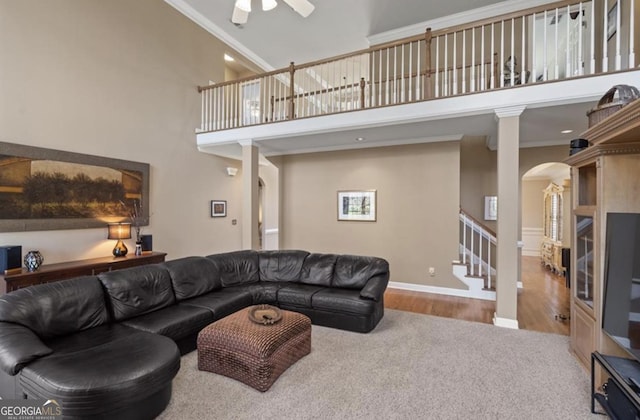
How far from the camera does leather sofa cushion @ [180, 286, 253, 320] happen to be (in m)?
3.17

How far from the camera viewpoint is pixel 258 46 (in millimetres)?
7016

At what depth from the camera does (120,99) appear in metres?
4.59

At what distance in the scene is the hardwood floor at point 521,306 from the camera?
383cm

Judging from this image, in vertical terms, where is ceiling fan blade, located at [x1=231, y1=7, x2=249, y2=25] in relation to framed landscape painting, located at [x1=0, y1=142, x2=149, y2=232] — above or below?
above

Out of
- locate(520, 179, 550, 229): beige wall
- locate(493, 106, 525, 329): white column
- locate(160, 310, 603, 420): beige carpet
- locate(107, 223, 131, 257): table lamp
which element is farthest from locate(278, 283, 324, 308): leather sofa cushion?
locate(520, 179, 550, 229): beige wall

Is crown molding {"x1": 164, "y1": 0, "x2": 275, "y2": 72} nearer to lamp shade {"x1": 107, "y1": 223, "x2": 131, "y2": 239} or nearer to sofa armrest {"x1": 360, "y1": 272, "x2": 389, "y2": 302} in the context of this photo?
lamp shade {"x1": 107, "y1": 223, "x2": 131, "y2": 239}

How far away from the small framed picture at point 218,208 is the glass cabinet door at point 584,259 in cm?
574

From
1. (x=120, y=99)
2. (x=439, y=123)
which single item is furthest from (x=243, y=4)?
(x=439, y=123)

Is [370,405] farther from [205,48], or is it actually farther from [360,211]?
[205,48]

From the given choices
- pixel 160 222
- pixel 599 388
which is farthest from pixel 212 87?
pixel 599 388

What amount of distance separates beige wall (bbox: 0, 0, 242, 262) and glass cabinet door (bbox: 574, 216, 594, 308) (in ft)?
18.8

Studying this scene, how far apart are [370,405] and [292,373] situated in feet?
2.36

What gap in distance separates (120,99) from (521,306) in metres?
6.85

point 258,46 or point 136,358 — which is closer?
point 136,358
